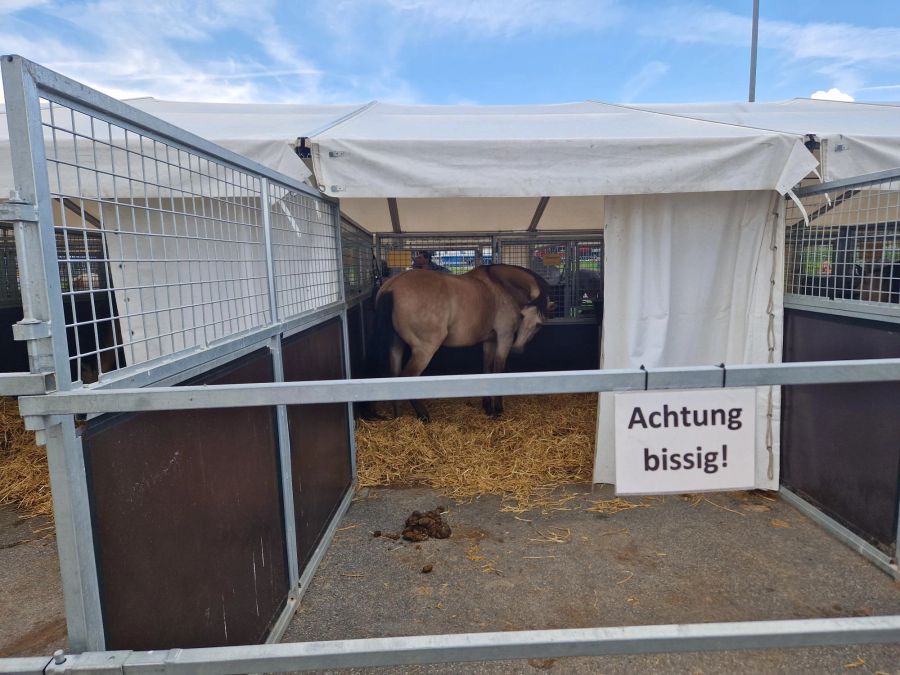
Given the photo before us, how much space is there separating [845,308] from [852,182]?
0.74 metres

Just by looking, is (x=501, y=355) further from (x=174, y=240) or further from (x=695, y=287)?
(x=174, y=240)

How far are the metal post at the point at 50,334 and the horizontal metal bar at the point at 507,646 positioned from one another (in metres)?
0.15

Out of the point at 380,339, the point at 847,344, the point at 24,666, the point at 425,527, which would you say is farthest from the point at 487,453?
the point at 24,666

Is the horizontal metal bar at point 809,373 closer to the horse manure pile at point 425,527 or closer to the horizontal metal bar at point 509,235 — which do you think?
the horse manure pile at point 425,527

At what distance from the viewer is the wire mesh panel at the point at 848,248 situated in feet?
9.74

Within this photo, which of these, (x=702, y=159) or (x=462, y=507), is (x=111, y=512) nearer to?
(x=462, y=507)

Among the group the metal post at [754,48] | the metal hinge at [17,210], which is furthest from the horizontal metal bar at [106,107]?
the metal post at [754,48]

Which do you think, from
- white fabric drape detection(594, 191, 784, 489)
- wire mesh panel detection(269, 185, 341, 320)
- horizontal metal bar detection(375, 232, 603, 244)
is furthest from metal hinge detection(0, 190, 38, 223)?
horizontal metal bar detection(375, 232, 603, 244)

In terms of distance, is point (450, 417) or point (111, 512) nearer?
point (111, 512)

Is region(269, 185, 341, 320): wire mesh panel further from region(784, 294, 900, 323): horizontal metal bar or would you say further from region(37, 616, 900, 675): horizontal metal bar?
region(784, 294, 900, 323): horizontal metal bar

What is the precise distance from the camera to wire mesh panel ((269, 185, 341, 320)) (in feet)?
9.18

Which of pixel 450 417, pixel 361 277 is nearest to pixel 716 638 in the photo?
pixel 450 417

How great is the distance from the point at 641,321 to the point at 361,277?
3.22 meters

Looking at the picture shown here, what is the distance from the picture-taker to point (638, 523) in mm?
3516
